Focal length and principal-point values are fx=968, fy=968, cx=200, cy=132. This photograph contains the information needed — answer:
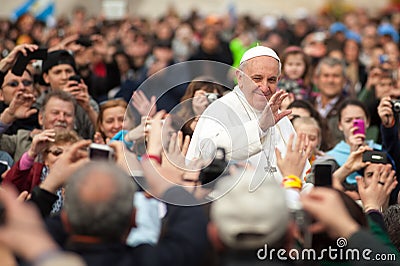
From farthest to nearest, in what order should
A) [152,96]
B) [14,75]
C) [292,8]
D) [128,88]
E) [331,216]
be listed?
1. [292,8]
2. [128,88]
3. [14,75]
4. [152,96]
5. [331,216]

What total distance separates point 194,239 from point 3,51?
281 inches

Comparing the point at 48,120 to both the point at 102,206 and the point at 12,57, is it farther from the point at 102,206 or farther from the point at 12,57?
the point at 102,206

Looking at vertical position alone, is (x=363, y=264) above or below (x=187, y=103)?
below

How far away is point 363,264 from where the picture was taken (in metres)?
4.31

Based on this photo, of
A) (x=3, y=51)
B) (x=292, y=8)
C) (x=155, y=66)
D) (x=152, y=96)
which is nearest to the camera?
(x=152, y=96)

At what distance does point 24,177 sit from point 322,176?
8.08 feet

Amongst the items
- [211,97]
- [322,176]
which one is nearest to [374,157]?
[211,97]

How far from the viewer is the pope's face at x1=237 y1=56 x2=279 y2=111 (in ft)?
21.5

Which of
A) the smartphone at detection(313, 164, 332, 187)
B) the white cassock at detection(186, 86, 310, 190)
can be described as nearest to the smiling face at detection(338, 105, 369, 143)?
the white cassock at detection(186, 86, 310, 190)

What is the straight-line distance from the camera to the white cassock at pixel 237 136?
612 centimetres

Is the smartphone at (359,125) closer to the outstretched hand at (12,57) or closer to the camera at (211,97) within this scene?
the camera at (211,97)

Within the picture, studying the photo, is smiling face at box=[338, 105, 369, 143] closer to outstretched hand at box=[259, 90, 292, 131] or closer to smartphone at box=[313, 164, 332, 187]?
outstretched hand at box=[259, 90, 292, 131]

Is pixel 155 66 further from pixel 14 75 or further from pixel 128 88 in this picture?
pixel 14 75

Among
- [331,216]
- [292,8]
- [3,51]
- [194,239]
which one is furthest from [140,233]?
[292,8]
